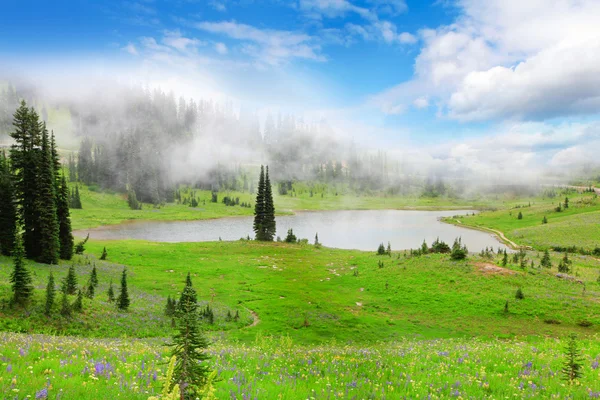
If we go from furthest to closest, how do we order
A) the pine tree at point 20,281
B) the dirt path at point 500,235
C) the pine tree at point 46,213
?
the dirt path at point 500,235 < the pine tree at point 46,213 < the pine tree at point 20,281

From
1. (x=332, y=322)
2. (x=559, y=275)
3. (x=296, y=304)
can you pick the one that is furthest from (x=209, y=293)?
(x=559, y=275)

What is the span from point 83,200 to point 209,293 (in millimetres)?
187318

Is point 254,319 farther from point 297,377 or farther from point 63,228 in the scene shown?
point 63,228

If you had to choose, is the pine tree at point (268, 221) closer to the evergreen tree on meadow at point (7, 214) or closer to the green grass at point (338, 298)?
the green grass at point (338, 298)

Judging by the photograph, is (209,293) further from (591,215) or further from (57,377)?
(591,215)

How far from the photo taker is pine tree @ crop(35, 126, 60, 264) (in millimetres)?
42000

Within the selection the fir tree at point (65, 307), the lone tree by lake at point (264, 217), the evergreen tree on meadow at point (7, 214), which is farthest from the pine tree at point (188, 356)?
the lone tree by lake at point (264, 217)

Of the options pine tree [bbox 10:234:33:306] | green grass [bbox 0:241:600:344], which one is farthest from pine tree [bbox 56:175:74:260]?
pine tree [bbox 10:234:33:306]

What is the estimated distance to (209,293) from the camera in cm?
4181

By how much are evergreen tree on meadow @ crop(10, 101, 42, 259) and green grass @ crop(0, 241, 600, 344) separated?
628cm

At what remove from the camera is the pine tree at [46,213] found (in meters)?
42.0

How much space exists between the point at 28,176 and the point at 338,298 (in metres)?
47.0

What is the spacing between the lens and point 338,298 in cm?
4150

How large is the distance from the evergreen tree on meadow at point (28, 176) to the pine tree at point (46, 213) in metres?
0.51
